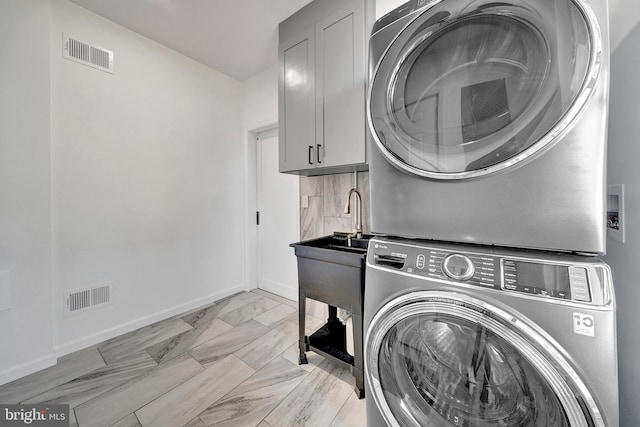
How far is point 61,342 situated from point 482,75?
9.72 feet

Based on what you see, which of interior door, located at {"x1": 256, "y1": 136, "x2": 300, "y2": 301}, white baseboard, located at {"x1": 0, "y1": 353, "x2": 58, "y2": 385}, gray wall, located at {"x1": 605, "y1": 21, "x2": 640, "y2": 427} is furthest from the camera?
interior door, located at {"x1": 256, "y1": 136, "x2": 300, "y2": 301}

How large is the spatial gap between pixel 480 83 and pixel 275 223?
234cm

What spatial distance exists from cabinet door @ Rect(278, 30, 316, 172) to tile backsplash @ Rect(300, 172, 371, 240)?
0.41 m

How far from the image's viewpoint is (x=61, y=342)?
5.65ft

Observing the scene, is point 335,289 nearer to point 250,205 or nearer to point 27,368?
point 250,205

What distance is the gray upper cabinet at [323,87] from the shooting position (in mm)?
1527

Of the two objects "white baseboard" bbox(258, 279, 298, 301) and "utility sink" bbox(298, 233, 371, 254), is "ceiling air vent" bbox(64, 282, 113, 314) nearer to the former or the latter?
"white baseboard" bbox(258, 279, 298, 301)

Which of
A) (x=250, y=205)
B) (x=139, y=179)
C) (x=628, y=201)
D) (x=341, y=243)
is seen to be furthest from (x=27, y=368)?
(x=628, y=201)

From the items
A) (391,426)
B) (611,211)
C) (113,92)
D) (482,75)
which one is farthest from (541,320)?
(113,92)

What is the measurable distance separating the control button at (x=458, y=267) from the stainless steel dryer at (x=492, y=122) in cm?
8

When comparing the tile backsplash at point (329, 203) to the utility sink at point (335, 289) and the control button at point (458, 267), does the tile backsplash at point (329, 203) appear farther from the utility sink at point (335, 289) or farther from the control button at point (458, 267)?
the control button at point (458, 267)

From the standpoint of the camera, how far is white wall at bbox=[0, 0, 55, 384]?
4.88ft

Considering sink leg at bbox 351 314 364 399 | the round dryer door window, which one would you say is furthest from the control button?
sink leg at bbox 351 314 364 399

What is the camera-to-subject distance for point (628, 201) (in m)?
0.72
